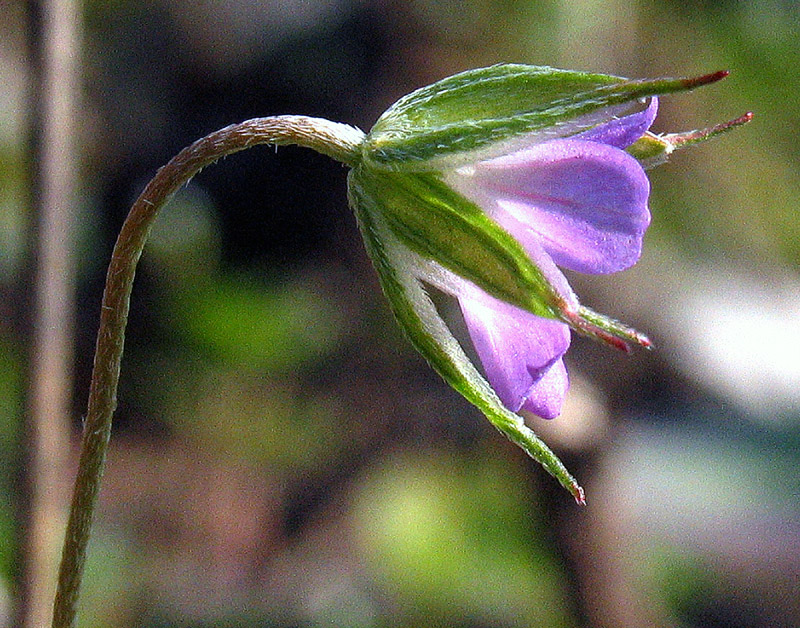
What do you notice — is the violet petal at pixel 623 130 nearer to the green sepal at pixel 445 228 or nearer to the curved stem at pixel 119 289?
the green sepal at pixel 445 228

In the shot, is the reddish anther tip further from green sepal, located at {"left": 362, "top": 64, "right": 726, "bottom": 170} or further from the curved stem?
the curved stem

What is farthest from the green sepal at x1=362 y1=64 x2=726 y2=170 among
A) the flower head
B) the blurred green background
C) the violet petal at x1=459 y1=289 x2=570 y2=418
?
the blurred green background

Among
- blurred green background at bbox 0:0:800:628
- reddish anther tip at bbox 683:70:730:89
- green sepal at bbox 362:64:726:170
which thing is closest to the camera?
reddish anther tip at bbox 683:70:730:89

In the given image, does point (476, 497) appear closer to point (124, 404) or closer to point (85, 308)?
point (124, 404)

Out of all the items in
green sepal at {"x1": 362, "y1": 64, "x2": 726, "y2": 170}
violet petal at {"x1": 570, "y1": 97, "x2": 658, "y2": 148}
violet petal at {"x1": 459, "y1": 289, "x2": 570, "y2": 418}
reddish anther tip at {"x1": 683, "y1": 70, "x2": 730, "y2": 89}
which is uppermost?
green sepal at {"x1": 362, "y1": 64, "x2": 726, "y2": 170}

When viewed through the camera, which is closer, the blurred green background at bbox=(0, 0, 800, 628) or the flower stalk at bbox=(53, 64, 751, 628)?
the flower stalk at bbox=(53, 64, 751, 628)

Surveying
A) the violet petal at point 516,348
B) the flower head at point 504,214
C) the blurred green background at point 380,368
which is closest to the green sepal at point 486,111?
the flower head at point 504,214

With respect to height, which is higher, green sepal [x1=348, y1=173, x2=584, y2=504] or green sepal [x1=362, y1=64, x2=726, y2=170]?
green sepal [x1=362, y1=64, x2=726, y2=170]
